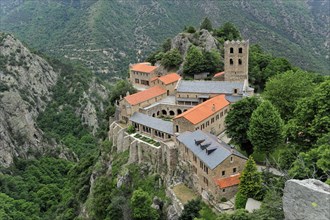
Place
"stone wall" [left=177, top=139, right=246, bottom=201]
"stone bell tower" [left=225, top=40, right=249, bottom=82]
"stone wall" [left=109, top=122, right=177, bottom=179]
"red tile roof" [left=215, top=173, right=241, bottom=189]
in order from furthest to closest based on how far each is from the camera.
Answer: "stone bell tower" [left=225, top=40, right=249, bottom=82] < "stone wall" [left=109, top=122, right=177, bottom=179] < "stone wall" [left=177, top=139, right=246, bottom=201] < "red tile roof" [left=215, top=173, right=241, bottom=189]

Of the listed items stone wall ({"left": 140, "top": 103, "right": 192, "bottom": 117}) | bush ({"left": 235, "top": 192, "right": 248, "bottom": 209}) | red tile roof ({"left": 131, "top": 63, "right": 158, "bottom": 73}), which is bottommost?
stone wall ({"left": 140, "top": 103, "right": 192, "bottom": 117})

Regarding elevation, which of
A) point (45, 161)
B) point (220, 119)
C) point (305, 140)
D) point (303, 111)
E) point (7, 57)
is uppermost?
point (303, 111)

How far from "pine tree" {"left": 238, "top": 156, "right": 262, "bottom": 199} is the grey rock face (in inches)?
656

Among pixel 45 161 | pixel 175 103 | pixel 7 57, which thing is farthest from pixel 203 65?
pixel 7 57

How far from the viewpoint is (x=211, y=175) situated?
163ft

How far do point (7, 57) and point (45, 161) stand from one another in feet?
177

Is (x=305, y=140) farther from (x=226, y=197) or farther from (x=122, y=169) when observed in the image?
(x=122, y=169)

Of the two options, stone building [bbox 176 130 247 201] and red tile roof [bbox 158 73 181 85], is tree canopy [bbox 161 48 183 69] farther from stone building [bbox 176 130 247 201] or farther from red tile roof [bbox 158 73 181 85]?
stone building [bbox 176 130 247 201]

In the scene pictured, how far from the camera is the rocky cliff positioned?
Result: 473 ft

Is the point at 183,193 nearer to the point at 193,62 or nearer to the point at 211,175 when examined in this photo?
the point at 211,175

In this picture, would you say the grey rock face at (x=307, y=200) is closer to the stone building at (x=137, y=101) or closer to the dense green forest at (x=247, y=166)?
the dense green forest at (x=247, y=166)

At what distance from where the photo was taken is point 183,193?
55.7 metres

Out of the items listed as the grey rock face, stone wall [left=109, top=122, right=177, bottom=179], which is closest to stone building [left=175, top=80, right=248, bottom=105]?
stone wall [left=109, top=122, right=177, bottom=179]

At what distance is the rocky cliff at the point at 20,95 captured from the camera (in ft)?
473
